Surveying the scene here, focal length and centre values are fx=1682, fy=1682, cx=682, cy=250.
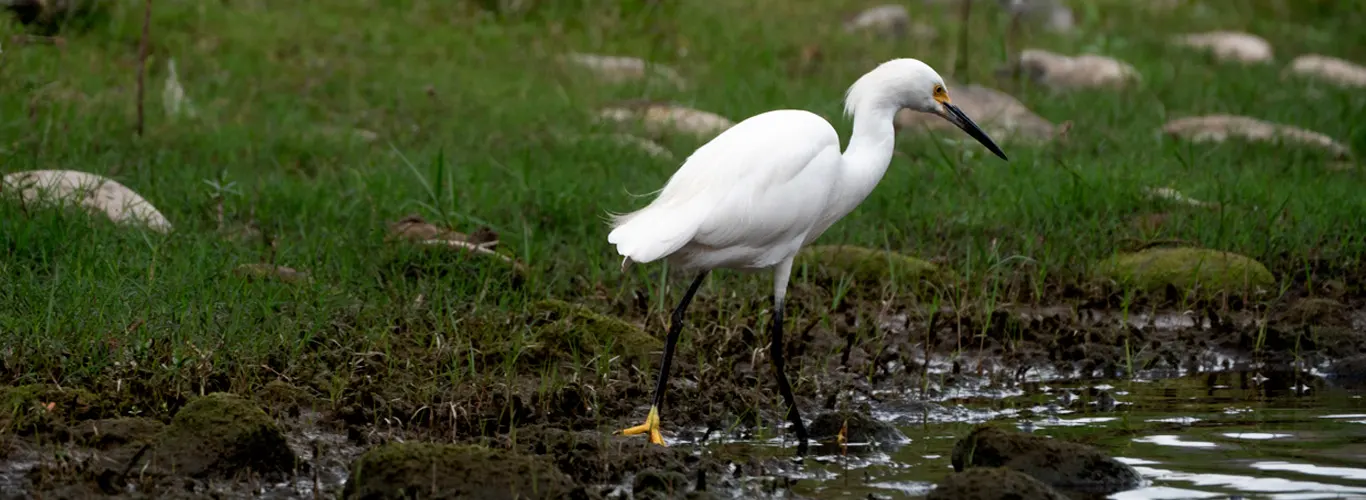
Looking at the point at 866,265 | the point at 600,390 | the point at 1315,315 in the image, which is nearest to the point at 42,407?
the point at 600,390

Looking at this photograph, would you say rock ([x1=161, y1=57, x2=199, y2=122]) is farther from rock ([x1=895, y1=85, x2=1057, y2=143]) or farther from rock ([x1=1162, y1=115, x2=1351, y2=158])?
rock ([x1=1162, y1=115, x2=1351, y2=158])

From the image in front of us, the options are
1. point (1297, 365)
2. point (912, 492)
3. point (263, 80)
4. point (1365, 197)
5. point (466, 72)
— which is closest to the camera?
point (912, 492)

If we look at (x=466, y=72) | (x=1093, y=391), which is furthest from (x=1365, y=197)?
(x=466, y=72)

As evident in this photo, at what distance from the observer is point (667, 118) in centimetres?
960

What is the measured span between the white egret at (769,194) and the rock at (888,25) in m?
8.32

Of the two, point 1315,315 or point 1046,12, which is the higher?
point 1046,12

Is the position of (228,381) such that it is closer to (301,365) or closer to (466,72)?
(301,365)

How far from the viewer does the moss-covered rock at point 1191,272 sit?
6.72m

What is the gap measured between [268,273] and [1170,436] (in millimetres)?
3149

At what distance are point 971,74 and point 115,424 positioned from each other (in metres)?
8.48

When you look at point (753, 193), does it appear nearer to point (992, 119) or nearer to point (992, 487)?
point (992, 487)

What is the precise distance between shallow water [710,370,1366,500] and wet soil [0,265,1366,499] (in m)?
0.12

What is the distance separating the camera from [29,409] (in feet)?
14.9

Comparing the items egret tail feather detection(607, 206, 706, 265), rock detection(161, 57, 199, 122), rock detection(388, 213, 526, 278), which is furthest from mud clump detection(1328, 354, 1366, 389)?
rock detection(161, 57, 199, 122)
